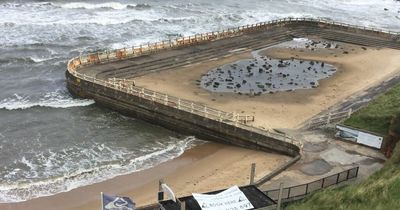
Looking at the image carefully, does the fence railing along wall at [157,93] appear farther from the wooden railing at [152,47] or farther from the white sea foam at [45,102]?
the white sea foam at [45,102]

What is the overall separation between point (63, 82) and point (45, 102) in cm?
471

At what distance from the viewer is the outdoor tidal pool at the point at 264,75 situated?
1363 inches

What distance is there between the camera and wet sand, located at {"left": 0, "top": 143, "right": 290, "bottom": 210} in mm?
20672

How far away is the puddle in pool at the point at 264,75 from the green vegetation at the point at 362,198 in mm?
17595

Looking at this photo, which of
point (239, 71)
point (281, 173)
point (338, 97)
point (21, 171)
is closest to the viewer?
point (281, 173)

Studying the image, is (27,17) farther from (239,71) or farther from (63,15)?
(239,71)

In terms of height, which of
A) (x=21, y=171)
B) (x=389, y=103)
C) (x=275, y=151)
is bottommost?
(x=21, y=171)

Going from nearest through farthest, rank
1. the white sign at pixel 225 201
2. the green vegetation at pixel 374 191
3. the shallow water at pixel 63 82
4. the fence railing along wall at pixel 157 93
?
the green vegetation at pixel 374 191
the white sign at pixel 225 201
the shallow water at pixel 63 82
the fence railing along wall at pixel 157 93

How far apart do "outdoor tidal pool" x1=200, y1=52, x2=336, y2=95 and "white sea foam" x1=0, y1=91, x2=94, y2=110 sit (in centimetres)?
878

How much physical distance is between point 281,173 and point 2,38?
134ft

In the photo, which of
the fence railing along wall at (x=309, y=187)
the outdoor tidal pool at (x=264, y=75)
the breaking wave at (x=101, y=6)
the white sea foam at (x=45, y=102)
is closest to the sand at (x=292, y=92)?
the outdoor tidal pool at (x=264, y=75)

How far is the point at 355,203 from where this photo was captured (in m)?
13.8

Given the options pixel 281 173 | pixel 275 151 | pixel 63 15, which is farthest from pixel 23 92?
pixel 63 15

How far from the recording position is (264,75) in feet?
124
